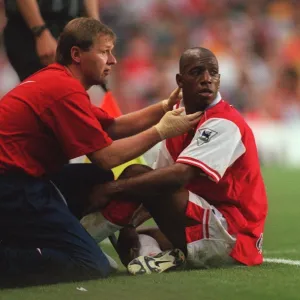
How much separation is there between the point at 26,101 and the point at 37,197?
47 centimetres

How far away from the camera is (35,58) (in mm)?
6566

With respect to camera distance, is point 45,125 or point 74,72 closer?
point 45,125

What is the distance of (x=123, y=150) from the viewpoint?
478cm

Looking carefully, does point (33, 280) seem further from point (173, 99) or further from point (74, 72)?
point (173, 99)

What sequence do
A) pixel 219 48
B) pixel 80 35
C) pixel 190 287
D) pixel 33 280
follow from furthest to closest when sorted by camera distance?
pixel 219 48 < pixel 80 35 < pixel 33 280 < pixel 190 287

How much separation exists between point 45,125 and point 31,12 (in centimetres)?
181

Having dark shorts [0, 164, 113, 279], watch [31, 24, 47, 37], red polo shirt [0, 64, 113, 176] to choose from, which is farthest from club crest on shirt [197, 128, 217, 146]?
watch [31, 24, 47, 37]

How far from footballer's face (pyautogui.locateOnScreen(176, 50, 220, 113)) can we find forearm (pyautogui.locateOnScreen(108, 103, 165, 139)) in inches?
22.3

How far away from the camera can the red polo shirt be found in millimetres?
4660

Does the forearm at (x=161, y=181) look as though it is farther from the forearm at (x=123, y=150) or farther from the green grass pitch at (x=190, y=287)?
the green grass pitch at (x=190, y=287)

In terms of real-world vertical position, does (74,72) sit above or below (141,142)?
above

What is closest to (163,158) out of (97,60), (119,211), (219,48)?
(119,211)

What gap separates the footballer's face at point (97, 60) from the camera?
493 cm

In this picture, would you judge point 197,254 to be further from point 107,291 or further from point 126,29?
point 126,29
